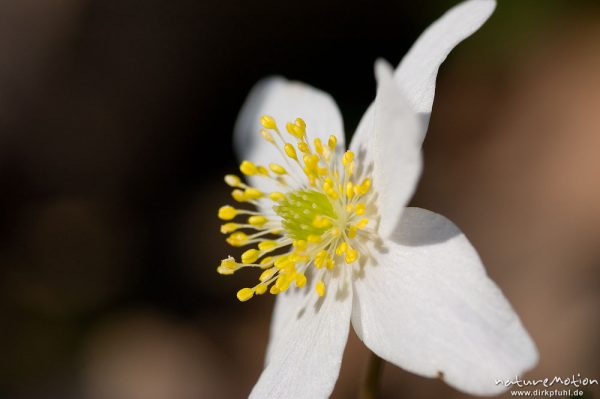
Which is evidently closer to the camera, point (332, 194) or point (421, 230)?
point (421, 230)

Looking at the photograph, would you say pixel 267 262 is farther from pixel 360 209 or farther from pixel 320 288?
pixel 360 209

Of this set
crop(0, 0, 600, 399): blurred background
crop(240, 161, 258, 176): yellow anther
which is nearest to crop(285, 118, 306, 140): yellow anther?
crop(240, 161, 258, 176): yellow anther

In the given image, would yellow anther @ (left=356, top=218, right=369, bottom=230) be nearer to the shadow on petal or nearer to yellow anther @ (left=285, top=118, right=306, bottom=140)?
the shadow on petal

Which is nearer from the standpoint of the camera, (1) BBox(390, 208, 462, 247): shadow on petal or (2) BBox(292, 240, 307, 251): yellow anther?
(1) BBox(390, 208, 462, 247): shadow on petal

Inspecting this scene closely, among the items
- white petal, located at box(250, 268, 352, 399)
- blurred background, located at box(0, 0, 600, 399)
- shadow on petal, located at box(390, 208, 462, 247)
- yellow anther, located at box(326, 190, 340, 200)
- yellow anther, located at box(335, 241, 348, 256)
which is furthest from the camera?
blurred background, located at box(0, 0, 600, 399)

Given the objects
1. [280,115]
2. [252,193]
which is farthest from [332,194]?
[280,115]

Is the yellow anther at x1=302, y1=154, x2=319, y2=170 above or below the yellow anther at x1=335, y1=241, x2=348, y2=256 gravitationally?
above
